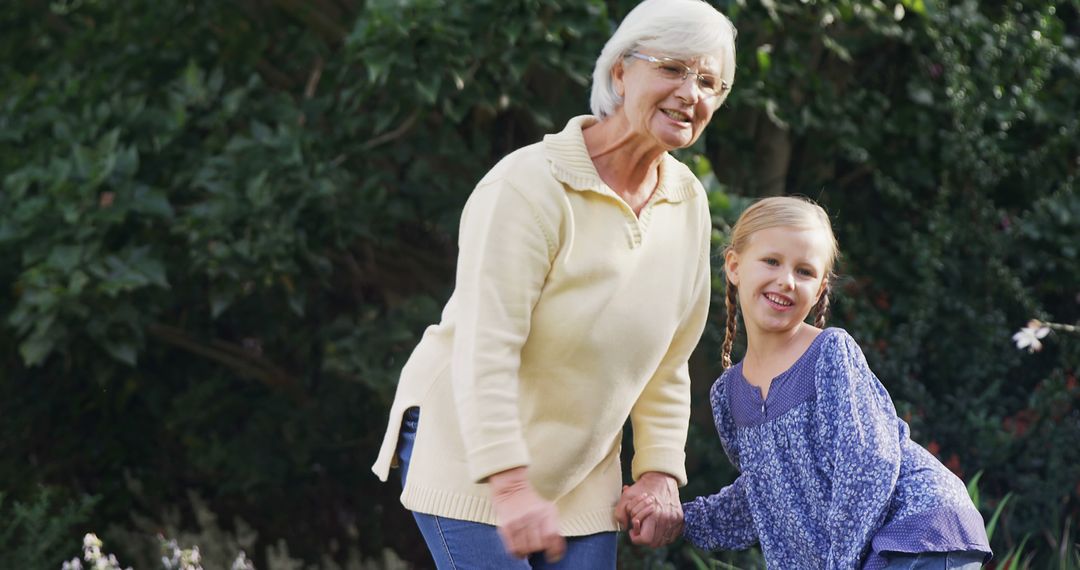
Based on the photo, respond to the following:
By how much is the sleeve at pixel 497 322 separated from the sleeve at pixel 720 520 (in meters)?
0.51

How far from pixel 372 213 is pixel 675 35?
7.09 ft

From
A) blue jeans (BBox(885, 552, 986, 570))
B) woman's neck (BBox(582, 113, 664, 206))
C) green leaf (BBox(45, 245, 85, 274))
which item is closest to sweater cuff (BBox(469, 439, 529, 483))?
woman's neck (BBox(582, 113, 664, 206))

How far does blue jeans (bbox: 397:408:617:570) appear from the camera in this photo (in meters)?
1.97

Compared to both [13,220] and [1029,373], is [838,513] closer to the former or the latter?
[13,220]

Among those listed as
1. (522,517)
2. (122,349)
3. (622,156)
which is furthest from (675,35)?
(122,349)

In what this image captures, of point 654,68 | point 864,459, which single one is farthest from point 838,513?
point 654,68

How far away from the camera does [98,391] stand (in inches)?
199

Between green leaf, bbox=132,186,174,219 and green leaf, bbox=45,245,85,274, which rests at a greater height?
green leaf, bbox=132,186,174,219

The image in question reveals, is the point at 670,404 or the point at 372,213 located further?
the point at 372,213

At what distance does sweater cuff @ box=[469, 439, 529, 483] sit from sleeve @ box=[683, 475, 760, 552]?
52cm

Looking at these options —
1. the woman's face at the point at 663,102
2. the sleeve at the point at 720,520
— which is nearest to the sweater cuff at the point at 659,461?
the sleeve at the point at 720,520

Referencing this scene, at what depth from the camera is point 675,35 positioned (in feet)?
6.50

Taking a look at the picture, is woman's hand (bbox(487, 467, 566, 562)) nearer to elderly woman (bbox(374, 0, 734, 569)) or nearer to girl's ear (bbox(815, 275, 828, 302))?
elderly woman (bbox(374, 0, 734, 569))

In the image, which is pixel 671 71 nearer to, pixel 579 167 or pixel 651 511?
pixel 579 167
